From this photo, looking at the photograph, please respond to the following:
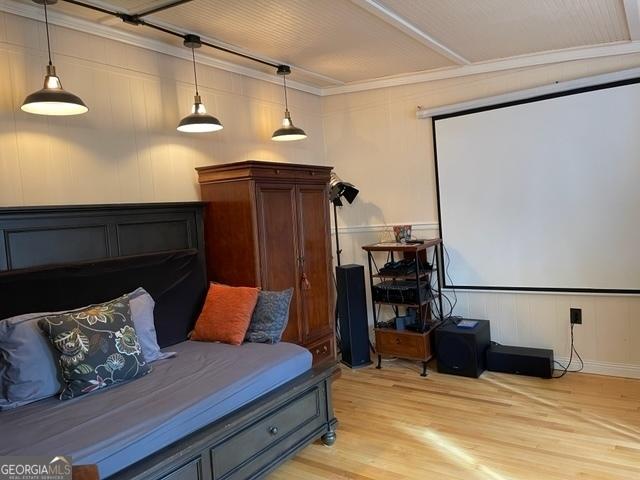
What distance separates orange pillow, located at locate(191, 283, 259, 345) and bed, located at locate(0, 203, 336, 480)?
0.28ft

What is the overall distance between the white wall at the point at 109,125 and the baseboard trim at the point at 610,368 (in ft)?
10.3

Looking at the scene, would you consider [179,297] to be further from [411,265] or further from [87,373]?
[411,265]

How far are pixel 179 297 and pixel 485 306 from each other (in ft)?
8.52

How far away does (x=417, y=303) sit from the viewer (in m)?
3.91

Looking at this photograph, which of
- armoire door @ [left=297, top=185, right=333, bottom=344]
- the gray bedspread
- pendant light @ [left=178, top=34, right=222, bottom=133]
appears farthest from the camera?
armoire door @ [left=297, top=185, right=333, bottom=344]

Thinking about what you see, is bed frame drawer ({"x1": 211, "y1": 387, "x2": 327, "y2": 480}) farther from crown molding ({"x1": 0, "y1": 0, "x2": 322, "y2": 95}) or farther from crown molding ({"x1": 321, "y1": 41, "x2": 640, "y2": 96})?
crown molding ({"x1": 321, "y1": 41, "x2": 640, "y2": 96})

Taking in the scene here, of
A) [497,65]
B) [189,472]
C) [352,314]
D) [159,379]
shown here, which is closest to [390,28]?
[497,65]

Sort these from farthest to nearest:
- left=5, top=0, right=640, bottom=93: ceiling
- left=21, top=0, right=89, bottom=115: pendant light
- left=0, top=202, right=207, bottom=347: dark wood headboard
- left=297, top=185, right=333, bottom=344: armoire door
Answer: left=297, top=185, right=333, bottom=344: armoire door → left=5, top=0, right=640, bottom=93: ceiling → left=0, top=202, right=207, bottom=347: dark wood headboard → left=21, top=0, right=89, bottom=115: pendant light

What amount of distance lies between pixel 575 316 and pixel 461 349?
0.94m

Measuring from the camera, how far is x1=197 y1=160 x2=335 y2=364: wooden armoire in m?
3.24

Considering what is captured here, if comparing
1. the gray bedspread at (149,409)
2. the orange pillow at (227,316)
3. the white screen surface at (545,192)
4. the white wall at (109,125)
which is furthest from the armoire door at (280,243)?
the white screen surface at (545,192)

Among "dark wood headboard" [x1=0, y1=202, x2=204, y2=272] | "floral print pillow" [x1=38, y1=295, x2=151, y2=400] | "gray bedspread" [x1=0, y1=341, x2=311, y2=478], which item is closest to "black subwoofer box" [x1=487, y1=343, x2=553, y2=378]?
"gray bedspread" [x1=0, y1=341, x2=311, y2=478]

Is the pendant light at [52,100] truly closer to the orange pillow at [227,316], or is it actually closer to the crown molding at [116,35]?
the crown molding at [116,35]

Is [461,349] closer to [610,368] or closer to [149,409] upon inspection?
[610,368]
